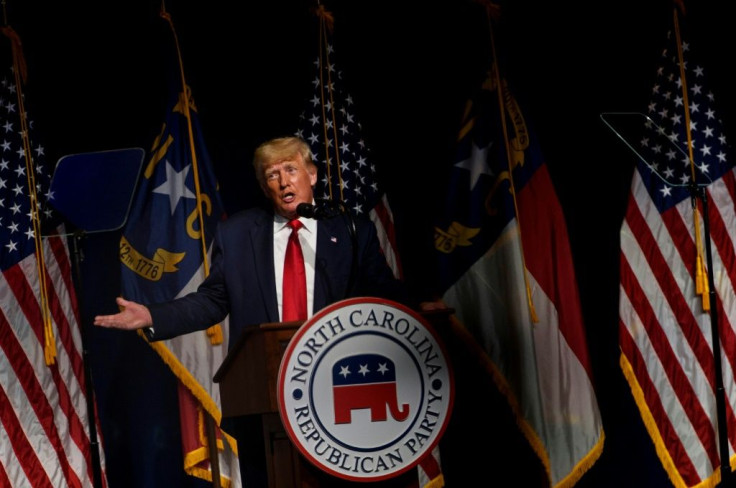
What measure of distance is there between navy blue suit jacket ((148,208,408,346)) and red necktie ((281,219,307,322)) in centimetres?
4

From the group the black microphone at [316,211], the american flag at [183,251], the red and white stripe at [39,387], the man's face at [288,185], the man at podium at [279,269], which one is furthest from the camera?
the american flag at [183,251]

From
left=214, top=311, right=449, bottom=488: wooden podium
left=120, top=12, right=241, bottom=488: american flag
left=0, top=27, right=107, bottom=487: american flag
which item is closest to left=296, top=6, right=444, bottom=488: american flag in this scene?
left=120, top=12, right=241, bottom=488: american flag

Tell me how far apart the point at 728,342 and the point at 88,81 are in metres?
3.11

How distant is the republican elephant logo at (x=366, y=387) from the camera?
2559mm

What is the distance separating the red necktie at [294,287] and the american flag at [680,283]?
1858 millimetres

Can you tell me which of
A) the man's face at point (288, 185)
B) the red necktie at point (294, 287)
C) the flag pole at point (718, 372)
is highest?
the man's face at point (288, 185)

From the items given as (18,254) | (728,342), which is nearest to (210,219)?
(18,254)

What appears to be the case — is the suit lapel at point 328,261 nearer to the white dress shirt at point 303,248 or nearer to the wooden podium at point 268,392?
the white dress shirt at point 303,248

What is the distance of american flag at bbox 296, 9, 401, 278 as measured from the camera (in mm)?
4453

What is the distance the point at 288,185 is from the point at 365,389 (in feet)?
2.73

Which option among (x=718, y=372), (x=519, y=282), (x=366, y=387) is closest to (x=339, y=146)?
(x=519, y=282)

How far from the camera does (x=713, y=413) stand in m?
4.25

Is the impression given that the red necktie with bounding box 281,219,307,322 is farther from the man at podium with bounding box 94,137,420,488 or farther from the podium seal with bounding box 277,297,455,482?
the podium seal with bounding box 277,297,455,482

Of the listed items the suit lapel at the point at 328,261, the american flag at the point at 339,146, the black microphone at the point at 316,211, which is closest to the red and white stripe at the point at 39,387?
the american flag at the point at 339,146
